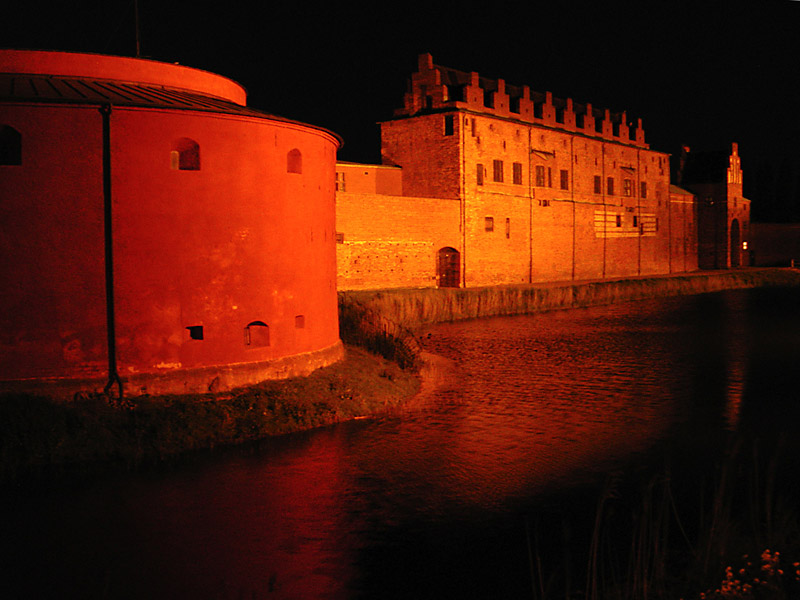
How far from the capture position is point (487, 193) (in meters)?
36.2

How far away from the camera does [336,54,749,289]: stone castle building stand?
31.5 metres

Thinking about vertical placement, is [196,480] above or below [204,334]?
below

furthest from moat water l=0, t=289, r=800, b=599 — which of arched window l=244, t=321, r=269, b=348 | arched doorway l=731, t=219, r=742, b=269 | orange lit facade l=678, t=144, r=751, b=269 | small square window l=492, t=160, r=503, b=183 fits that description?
arched doorway l=731, t=219, r=742, b=269

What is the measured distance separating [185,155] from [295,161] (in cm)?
219

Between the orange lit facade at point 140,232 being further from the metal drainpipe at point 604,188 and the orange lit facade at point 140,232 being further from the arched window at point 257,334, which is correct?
the metal drainpipe at point 604,188

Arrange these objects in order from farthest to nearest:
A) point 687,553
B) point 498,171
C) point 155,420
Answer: point 498,171, point 155,420, point 687,553

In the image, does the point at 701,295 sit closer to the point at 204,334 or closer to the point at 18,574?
the point at 204,334

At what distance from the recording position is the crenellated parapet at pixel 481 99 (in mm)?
35656

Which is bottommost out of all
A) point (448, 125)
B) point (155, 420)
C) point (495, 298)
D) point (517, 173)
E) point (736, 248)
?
point (155, 420)

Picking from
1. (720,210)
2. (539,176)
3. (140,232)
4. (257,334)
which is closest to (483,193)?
(539,176)

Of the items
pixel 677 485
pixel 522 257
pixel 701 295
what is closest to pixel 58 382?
pixel 677 485

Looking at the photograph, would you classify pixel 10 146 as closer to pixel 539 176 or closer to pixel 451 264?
pixel 451 264

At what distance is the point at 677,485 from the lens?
30.5 feet

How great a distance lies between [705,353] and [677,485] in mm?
12312
